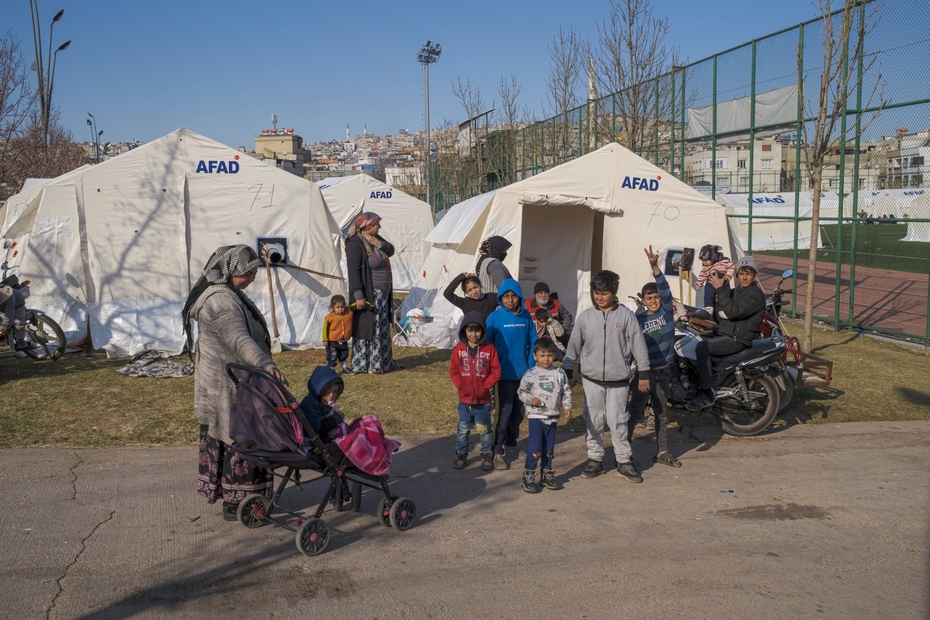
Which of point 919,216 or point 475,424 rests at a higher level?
point 919,216

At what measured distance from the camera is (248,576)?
4473 mm

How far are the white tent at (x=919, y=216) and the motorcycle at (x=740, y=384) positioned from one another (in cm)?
545

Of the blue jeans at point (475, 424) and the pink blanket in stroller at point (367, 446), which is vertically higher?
the pink blanket in stroller at point (367, 446)

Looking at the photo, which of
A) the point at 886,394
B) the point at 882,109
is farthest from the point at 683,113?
the point at 886,394

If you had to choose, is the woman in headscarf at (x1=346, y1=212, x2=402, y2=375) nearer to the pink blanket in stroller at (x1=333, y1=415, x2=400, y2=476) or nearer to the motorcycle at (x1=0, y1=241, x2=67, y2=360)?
the motorcycle at (x1=0, y1=241, x2=67, y2=360)

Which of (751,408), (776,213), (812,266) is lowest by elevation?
(751,408)

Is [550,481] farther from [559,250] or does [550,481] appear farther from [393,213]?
[393,213]

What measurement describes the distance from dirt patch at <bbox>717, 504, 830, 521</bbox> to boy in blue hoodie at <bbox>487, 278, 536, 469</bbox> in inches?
73.0

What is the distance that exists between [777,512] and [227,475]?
3800mm

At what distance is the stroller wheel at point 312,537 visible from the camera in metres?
4.68

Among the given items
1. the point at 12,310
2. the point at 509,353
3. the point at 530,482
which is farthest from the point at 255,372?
the point at 12,310

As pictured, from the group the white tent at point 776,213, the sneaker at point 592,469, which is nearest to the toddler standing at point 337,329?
the sneaker at point 592,469

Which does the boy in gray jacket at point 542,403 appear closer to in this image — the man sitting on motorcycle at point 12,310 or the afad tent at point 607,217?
the afad tent at point 607,217

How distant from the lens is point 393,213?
785 inches
